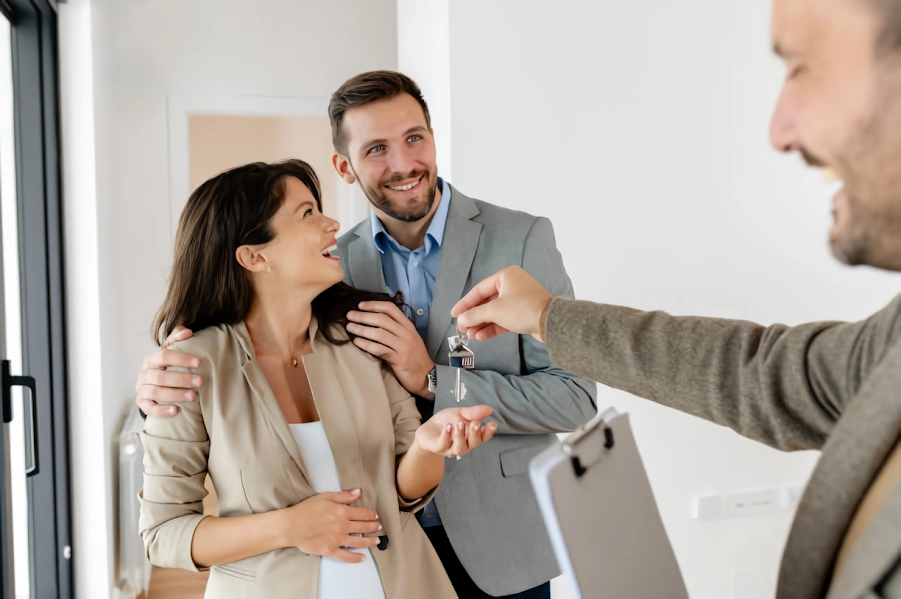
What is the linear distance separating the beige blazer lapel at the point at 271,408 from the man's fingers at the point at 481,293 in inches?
14.9

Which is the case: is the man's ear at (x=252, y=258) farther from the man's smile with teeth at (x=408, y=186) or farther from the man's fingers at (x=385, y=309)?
the man's smile with teeth at (x=408, y=186)

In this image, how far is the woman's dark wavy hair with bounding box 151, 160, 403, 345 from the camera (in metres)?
1.38

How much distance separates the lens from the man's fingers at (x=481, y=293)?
3.83ft

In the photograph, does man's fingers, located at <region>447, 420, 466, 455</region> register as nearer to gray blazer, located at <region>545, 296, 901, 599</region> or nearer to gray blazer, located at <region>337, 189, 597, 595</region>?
gray blazer, located at <region>545, 296, 901, 599</region>

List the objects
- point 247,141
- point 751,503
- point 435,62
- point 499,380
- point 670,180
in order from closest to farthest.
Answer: point 499,380 < point 435,62 < point 670,180 < point 751,503 < point 247,141

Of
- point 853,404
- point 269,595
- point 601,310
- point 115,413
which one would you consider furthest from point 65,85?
point 853,404

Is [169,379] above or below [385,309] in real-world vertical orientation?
below

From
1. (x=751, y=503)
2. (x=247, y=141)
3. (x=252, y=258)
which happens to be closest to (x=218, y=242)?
(x=252, y=258)

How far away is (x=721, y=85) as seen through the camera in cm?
257

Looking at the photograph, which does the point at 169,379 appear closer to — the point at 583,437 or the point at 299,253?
the point at 299,253

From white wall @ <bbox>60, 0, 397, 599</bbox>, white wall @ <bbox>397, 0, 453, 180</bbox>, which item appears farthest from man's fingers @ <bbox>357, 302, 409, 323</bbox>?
white wall @ <bbox>60, 0, 397, 599</bbox>

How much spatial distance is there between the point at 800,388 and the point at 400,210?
951 mm

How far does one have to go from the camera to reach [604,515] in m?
0.75

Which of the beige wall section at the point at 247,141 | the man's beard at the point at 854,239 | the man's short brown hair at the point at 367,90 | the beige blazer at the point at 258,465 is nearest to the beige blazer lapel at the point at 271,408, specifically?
the beige blazer at the point at 258,465
